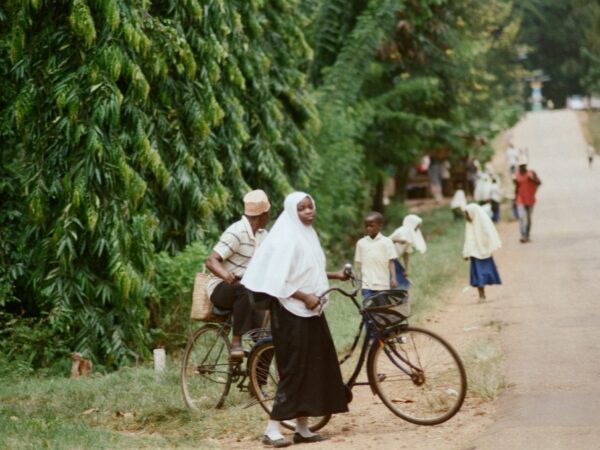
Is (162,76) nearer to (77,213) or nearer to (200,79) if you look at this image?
(200,79)

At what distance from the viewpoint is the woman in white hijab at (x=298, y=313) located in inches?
328

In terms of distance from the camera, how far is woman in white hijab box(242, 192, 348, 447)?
833 cm

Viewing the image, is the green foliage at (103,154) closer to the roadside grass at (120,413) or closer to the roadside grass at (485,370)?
the roadside grass at (120,413)

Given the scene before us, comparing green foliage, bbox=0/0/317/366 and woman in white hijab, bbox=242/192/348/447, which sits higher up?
green foliage, bbox=0/0/317/366

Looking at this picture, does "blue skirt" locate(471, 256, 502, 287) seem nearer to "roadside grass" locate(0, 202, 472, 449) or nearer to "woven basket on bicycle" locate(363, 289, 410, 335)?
"roadside grass" locate(0, 202, 472, 449)

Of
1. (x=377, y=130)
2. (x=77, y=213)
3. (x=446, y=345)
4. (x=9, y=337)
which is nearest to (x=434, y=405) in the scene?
(x=446, y=345)

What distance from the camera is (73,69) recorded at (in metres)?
13.4

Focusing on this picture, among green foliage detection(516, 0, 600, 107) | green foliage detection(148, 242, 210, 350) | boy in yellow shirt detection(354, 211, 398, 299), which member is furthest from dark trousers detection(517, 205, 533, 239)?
green foliage detection(516, 0, 600, 107)

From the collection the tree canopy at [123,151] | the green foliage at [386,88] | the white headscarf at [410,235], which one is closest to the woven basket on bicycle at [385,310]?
the tree canopy at [123,151]

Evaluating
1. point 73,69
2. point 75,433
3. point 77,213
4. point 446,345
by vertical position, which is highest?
point 73,69

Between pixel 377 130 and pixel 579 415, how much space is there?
69.2 ft

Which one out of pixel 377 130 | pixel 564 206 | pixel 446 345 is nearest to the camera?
pixel 446 345

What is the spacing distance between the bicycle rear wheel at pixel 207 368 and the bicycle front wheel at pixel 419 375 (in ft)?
5.00

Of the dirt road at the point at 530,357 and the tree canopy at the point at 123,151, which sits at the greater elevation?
the tree canopy at the point at 123,151
